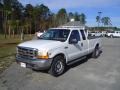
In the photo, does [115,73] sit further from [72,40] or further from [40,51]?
[40,51]

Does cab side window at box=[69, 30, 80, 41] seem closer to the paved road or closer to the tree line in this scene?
the paved road

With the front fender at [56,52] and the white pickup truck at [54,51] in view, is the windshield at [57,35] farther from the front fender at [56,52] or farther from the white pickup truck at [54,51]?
the front fender at [56,52]

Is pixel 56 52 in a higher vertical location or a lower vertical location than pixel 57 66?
higher

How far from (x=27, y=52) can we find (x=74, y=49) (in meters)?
2.32

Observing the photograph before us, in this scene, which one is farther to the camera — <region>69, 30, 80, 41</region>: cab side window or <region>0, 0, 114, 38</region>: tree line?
<region>0, 0, 114, 38</region>: tree line

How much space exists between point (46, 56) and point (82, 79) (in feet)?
5.32

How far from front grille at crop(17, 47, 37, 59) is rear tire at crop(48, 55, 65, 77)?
844 mm

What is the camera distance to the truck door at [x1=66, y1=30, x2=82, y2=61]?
926cm

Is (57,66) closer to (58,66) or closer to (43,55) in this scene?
(58,66)

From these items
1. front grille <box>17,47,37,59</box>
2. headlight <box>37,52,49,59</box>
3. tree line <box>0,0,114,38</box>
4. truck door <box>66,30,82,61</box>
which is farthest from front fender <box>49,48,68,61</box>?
tree line <box>0,0,114,38</box>

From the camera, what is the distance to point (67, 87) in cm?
700

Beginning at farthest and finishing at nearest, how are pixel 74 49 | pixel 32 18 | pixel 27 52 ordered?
1. pixel 32 18
2. pixel 74 49
3. pixel 27 52

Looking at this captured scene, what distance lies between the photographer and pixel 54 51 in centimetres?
820

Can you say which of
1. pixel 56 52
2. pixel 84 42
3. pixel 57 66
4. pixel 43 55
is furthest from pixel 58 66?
pixel 84 42
